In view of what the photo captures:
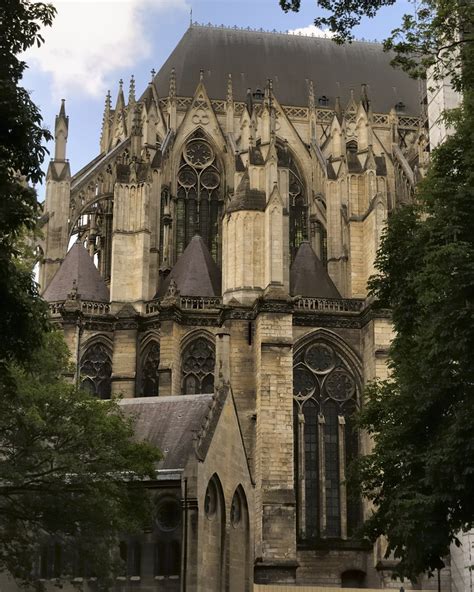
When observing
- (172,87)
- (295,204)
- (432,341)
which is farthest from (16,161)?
(172,87)

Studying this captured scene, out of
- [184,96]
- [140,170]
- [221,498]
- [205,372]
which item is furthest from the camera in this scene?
[184,96]

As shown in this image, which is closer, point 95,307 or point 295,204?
point 95,307

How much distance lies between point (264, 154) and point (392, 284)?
18850 millimetres

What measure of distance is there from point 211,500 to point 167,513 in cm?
117

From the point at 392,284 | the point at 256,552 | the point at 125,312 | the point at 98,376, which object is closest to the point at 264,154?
the point at 125,312

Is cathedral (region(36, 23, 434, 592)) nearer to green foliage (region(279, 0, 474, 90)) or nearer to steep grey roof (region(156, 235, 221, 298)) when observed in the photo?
steep grey roof (region(156, 235, 221, 298))

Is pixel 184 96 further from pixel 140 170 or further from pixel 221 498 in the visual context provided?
pixel 221 498

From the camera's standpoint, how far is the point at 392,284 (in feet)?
63.6

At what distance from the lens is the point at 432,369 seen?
16.9 meters

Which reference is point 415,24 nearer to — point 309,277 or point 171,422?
point 171,422

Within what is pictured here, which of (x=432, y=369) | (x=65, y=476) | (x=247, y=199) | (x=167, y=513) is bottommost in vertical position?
(x=167, y=513)

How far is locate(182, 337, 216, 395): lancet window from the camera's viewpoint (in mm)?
35219

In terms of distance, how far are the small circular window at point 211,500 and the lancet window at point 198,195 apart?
1778 centimetres

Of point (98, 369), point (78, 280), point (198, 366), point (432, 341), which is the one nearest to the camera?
point (432, 341)
